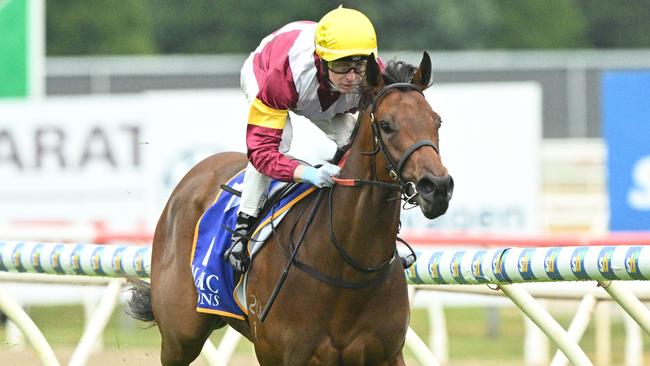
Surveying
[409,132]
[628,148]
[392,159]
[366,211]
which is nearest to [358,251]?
[366,211]

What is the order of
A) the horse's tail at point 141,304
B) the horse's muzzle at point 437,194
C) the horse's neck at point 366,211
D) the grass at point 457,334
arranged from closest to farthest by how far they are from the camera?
the horse's muzzle at point 437,194, the horse's neck at point 366,211, the horse's tail at point 141,304, the grass at point 457,334

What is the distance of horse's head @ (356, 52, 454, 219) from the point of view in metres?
4.75

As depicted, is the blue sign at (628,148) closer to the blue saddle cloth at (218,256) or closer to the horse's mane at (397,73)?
the blue saddle cloth at (218,256)

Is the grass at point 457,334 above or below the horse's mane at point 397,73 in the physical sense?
below

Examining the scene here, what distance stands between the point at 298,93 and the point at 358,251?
652 millimetres

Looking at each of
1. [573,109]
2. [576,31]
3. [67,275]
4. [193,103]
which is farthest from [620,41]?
[67,275]

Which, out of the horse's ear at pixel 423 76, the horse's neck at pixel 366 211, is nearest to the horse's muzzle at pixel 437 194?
the horse's neck at pixel 366 211

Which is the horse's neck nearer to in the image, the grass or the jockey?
the jockey

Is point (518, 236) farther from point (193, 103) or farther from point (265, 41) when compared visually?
point (265, 41)

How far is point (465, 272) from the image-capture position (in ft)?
19.8

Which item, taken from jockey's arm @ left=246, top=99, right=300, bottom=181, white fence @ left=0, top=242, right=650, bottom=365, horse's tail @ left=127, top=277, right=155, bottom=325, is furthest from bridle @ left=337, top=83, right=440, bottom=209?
horse's tail @ left=127, top=277, right=155, bottom=325

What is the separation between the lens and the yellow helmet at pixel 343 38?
17.4 ft

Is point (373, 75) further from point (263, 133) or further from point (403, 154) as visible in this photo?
point (263, 133)

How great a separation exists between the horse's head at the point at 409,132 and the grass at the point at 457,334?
5.43 meters
